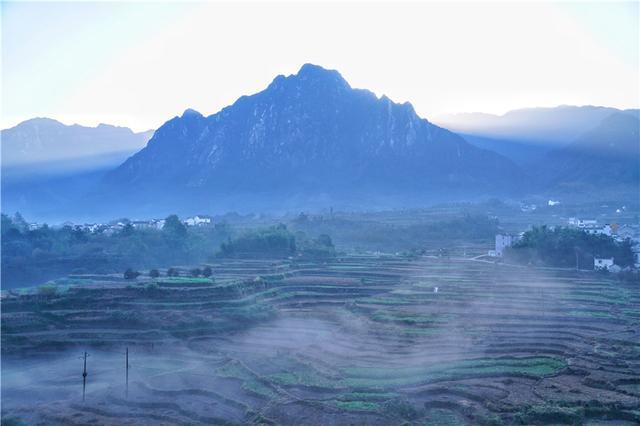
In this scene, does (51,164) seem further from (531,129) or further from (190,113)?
(531,129)

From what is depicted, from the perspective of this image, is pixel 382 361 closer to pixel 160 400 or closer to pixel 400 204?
pixel 160 400

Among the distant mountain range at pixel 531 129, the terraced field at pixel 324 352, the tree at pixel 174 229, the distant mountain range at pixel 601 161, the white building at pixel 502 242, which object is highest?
the distant mountain range at pixel 531 129

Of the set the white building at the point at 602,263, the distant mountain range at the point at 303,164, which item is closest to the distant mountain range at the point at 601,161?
the distant mountain range at the point at 303,164

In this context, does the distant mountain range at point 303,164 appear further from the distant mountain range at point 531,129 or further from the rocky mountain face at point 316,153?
the distant mountain range at point 531,129

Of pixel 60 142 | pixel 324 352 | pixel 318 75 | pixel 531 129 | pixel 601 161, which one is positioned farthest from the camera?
pixel 531 129

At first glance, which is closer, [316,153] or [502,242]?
[502,242]

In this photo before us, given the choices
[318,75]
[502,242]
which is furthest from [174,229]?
[318,75]
